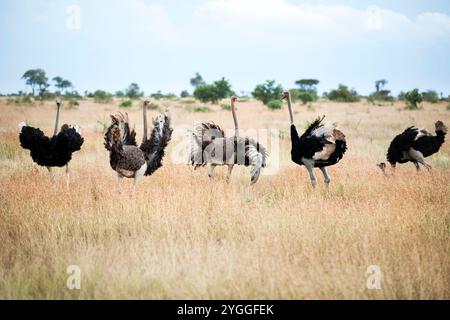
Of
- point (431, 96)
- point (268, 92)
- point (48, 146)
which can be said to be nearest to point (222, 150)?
point (48, 146)

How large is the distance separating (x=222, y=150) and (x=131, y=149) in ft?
6.53

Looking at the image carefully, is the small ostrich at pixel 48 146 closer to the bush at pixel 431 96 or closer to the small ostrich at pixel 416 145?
the small ostrich at pixel 416 145

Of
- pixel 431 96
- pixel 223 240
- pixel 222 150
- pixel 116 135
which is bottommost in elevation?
pixel 223 240

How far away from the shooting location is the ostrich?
26.3 feet

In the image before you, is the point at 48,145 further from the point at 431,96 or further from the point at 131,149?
the point at 431,96

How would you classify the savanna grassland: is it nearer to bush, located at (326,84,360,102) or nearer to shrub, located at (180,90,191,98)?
bush, located at (326,84,360,102)

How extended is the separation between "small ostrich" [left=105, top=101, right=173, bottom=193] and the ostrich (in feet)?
2.55

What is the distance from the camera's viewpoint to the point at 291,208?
641cm

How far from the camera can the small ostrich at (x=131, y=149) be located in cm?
711

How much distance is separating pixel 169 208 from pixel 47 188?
2.60 meters

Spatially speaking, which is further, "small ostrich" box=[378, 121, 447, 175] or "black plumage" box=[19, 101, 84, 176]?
"small ostrich" box=[378, 121, 447, 175]

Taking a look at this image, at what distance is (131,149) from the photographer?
7.41 metres

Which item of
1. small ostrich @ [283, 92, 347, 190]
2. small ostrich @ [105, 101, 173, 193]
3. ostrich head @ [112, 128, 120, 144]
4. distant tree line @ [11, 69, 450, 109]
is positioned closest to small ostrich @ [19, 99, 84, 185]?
small ostrich @ [105, 101, 173, 193]

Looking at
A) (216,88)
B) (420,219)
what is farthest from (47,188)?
(216,88)
